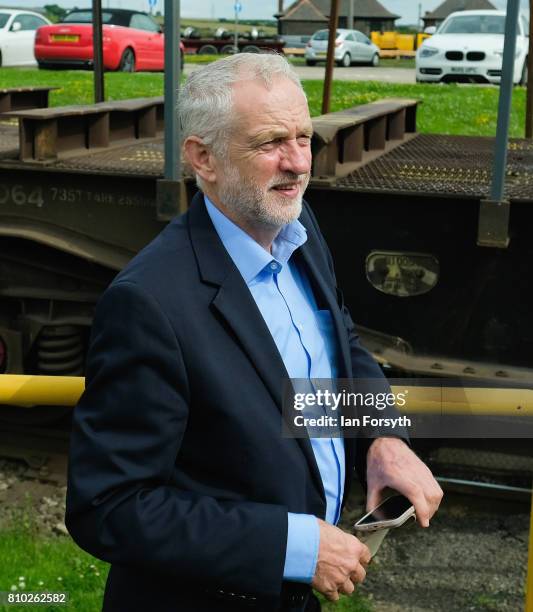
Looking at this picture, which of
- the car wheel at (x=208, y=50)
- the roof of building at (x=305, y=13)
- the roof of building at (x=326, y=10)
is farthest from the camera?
the roof of building at (x=305, y=13)

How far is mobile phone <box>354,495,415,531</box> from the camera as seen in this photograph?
2072mm

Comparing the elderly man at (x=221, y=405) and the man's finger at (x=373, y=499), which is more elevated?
the elderly man at (x=221, y=405)

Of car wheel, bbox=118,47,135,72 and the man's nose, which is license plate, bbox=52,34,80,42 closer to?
car wheel, bbox=118,47,135,72

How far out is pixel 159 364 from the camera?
190cm

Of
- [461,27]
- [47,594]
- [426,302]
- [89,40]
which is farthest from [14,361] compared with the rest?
[461,27]

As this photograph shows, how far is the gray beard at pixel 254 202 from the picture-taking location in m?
2.12

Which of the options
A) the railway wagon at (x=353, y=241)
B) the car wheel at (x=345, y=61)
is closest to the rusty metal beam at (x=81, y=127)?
the railway wagon at (x=353, y=241)

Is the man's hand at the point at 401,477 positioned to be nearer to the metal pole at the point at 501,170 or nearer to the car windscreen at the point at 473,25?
the metal pole at the point at 501,170

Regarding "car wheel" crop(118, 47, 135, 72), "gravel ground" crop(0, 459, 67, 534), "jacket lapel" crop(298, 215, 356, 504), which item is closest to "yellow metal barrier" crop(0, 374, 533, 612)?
"jacket lapel" crop(298, 215, 356, 504)

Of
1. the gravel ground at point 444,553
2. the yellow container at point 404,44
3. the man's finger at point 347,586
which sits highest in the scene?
the man's finger at point 347,586

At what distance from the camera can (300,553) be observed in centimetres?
193

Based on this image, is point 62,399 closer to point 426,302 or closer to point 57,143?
point 426,302

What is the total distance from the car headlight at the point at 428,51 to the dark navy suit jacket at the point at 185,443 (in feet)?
50.6

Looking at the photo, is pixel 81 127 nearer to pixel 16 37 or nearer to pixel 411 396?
pixel 411 396
